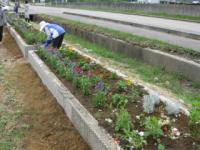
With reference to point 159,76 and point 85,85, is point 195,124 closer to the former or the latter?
point 85,85

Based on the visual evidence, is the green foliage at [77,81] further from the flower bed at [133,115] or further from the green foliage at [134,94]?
the green foliage at [134,94]

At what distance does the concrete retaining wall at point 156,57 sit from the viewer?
881 centimetres

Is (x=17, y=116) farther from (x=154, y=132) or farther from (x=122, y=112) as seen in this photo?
(x=154, y=132)

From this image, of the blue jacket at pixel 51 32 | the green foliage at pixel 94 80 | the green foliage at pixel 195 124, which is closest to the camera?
the green foliage at pixel 195 124

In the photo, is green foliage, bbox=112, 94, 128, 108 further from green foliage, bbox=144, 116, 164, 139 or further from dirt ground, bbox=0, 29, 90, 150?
green foliage, bbox=144, 116, 164, 139

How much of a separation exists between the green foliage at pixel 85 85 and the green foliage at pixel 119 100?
626 mm

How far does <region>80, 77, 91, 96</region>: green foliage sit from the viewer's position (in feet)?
20.5

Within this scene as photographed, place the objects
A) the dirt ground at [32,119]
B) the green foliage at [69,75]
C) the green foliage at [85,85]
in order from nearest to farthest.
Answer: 1. the dirt ground at [32,119]
2. the green foliage at [85,85]
3. the green foliage at [69,75]

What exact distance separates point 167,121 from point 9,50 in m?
10.3

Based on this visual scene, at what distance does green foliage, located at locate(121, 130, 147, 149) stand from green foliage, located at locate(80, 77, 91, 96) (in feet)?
6.02

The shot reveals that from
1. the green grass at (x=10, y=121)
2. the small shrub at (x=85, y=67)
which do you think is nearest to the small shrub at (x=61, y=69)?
the small shrub at (x=85, y=67)

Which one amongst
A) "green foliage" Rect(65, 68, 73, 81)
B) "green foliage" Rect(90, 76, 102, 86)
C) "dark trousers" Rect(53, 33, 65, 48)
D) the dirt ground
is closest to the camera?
the dirt ground

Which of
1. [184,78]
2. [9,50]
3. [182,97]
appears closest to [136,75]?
[184,78]

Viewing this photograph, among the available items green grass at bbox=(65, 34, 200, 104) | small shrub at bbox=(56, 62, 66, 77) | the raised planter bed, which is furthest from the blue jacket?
the raised planter bed
